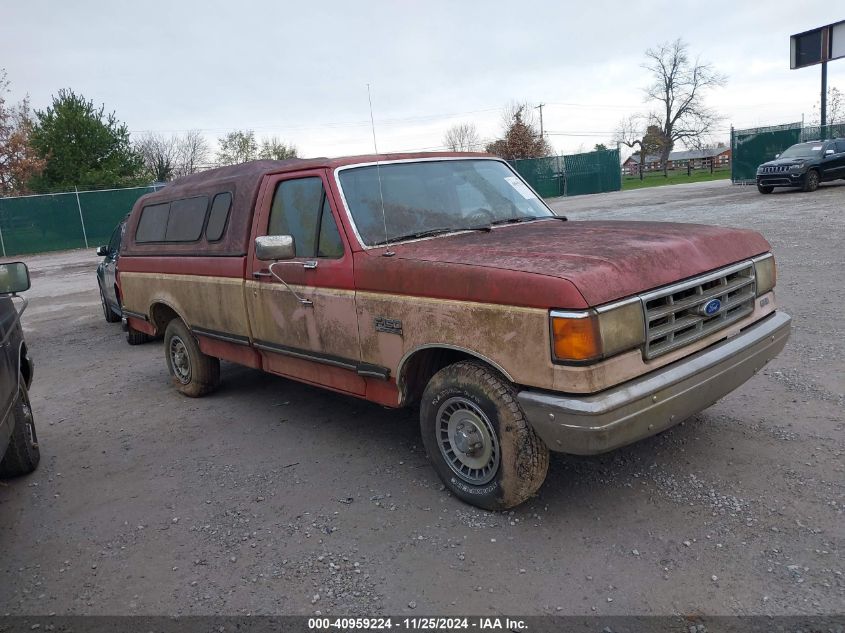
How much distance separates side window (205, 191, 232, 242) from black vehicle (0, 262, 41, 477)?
1463 mm

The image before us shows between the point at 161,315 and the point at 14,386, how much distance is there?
241cm

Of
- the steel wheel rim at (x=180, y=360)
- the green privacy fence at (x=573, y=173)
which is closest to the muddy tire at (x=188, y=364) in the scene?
the steel wheel rim at (x=180, y=360)

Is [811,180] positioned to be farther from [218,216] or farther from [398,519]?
[398,519]

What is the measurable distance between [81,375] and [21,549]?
4.16m

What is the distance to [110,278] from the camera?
31.6 ft

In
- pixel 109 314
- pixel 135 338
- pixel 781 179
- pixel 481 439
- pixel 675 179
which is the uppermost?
pixel 781 179

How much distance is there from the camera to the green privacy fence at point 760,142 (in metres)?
25.9

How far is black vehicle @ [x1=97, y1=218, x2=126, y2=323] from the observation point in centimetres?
948

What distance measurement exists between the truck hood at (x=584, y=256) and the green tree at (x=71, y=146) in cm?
3231

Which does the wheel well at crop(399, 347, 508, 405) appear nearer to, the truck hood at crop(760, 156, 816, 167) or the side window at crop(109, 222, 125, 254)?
the side window at crop(109, 222, 125, 254)

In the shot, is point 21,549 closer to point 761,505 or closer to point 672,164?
point 761,505

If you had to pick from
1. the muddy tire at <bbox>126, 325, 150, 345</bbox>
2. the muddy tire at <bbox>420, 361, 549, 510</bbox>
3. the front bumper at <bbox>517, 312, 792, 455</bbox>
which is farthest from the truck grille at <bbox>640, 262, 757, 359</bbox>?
the muddy tire at <bbox>126, 325, 150, 345</bbox>

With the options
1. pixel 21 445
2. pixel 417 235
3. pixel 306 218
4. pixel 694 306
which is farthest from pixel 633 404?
pixel 21 445

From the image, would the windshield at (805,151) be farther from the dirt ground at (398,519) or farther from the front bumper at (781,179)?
the dirt ground at (398,519)
